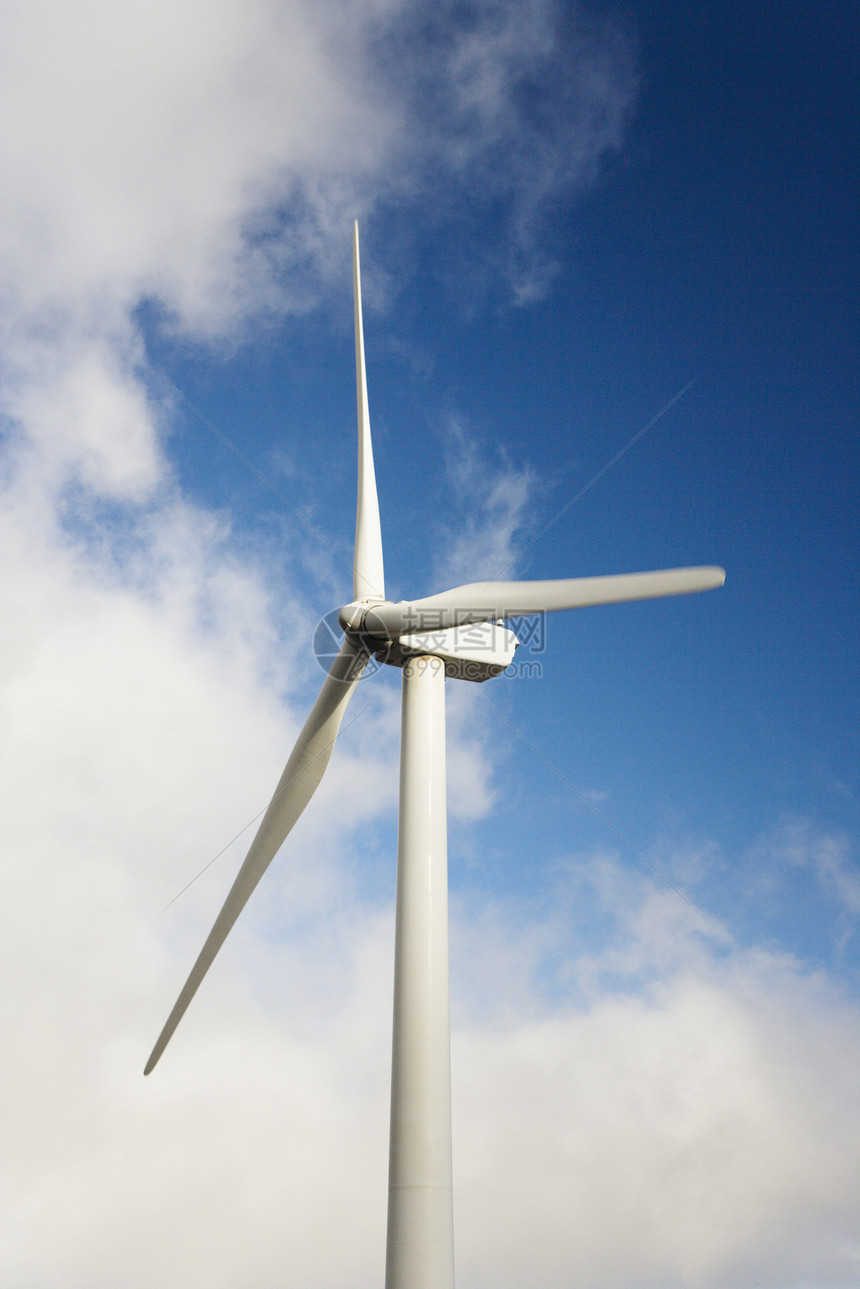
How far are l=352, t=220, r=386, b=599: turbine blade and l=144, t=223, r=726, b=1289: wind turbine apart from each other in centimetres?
3

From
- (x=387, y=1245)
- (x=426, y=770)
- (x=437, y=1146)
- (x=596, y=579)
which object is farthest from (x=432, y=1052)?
(x=596, y=579)

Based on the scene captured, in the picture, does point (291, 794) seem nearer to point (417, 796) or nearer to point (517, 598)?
point (417, 796)

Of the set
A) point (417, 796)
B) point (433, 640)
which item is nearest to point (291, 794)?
point (417, 796)

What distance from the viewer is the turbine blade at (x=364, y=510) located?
1958 cm

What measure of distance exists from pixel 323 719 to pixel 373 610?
8.81ft

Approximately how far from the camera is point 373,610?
57.9 ft

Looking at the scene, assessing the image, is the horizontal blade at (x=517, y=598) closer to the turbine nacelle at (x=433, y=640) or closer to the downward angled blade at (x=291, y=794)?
the turbine nacelle at (x=433, y=640)

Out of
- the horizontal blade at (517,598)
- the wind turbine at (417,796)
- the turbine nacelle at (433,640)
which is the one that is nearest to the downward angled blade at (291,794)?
the wind turbine at (417,796)

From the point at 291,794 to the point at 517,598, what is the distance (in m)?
6.21

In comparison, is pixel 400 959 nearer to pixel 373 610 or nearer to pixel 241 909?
pixel 241 909

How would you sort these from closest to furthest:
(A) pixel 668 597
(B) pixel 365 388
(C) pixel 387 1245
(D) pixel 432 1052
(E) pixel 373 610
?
(C) pixel 387 1245 → (D) pixel 432 1052 → (A) pixel 668 597 → (E) pixel 373 610 → (B) pixel 365 388

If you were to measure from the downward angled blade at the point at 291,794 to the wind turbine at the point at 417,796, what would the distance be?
2 centimetres

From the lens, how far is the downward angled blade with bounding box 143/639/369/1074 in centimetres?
1833

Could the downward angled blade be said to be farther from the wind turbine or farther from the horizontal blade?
the horizontal blade
